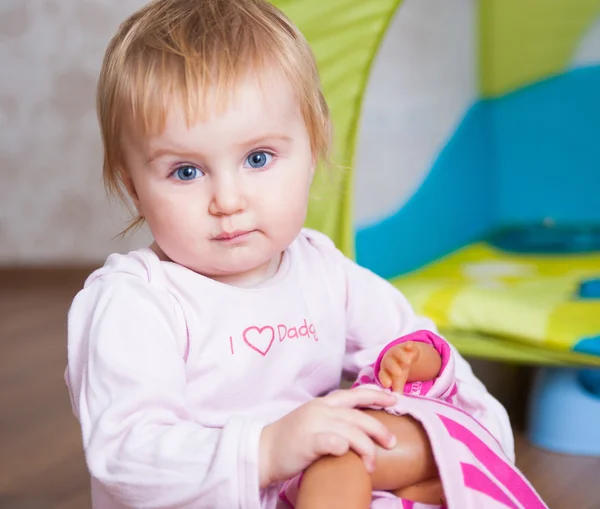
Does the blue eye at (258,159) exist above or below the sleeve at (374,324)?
above

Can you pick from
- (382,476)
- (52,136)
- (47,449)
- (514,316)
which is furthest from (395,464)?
(52,136)

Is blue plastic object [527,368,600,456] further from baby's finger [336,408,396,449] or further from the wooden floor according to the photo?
baby's finger [336,408,396,449]

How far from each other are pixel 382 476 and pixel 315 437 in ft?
0.24

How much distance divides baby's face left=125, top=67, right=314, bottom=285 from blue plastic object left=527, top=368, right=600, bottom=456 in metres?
0.73

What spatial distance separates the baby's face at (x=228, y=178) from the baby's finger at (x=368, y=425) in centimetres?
18

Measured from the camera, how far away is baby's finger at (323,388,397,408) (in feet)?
2.05

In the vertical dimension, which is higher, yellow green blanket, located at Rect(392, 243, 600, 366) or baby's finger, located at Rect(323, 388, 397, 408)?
baby's finger, located at Rect(323, 388, 397, 408)

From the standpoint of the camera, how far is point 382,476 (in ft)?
2.09

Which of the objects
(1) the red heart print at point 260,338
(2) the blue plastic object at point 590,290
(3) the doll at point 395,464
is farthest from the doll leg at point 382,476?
(2) the blue plastic object at point 590,290

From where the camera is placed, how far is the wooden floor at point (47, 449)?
1231 millimetres

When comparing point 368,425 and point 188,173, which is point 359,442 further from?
point 188,173

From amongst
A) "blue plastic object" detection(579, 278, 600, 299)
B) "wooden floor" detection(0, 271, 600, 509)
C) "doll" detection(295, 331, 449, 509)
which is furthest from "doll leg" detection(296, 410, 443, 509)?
"blue plastic object" detection(579, 278, 600, 299)

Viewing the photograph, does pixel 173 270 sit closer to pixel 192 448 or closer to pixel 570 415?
pixel 192 448

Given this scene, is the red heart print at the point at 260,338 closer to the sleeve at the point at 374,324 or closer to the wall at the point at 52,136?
the sleeve at the point at 374,324
